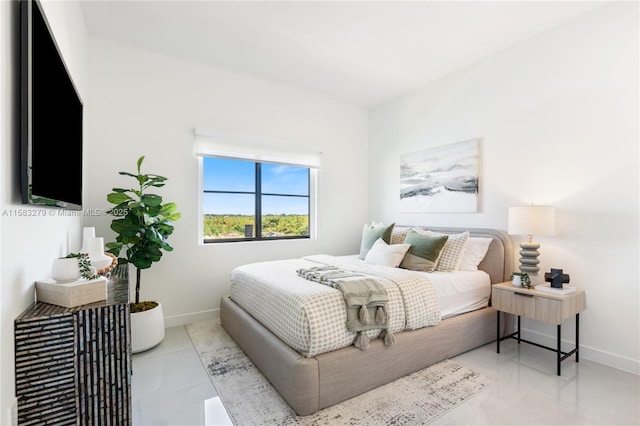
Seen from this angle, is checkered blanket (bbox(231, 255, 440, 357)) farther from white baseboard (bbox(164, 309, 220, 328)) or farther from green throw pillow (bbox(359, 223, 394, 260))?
white baseboard (bbox(164, 309, 220, 328))

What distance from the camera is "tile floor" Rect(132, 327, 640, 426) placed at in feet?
5.97

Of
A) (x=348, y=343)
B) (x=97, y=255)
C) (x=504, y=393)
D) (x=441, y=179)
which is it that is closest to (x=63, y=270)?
(x=97, y=255)

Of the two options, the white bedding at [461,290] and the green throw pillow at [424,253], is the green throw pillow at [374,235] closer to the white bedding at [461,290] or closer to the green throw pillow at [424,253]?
the green throw pillow at [424,253]

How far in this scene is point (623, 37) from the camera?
2.41 m

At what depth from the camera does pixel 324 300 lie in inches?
77.9

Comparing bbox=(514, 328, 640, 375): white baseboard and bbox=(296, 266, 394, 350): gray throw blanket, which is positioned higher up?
bbox=(296, 266, 394, 350): gray throw blanket

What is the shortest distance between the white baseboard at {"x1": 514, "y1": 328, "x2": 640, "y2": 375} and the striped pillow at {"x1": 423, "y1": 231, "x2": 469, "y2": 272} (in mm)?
962

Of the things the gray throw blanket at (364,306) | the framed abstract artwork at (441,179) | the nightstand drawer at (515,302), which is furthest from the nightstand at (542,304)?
the gray throw blanket at (364,306)

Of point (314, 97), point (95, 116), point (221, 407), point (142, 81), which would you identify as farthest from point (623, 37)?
point (95, 116)

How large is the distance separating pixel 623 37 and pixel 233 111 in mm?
3692

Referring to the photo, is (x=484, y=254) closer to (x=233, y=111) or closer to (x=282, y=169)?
(x=282, y=169)

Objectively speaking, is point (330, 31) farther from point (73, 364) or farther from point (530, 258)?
point (73, 364)

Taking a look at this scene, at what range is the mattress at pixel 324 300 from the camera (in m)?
1.90

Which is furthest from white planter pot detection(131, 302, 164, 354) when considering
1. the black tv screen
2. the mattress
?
the black tv screen
